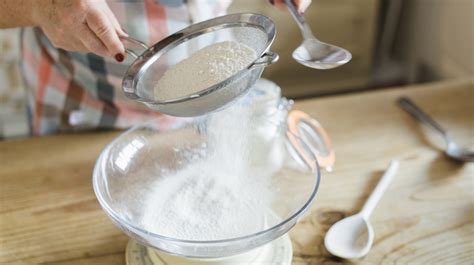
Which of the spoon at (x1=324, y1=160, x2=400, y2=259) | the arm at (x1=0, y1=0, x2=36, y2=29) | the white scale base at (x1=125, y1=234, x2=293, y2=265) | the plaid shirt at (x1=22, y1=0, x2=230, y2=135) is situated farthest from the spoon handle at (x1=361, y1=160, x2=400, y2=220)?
the arm at (x1=0, y1=0, x2=36, y2=29)

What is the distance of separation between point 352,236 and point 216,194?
0.18 metres

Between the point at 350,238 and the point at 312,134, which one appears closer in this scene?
the point at 350,238

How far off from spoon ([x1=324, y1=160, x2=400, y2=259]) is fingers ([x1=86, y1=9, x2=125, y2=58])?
349 mm

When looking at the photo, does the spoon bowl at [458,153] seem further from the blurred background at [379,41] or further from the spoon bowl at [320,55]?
the blurred background at [379,41]

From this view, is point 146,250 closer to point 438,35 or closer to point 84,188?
point 84,188

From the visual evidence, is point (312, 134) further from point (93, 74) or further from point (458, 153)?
point (93, 74)

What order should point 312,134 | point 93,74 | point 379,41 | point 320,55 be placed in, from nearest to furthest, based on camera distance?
point 320,55, point 312,134, point 93,74, point 379,41

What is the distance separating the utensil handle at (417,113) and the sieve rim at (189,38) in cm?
41

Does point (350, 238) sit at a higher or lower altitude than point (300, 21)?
lower

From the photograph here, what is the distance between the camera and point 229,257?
26.5 inches

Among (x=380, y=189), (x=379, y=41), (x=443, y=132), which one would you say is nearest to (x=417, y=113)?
(x=443, y=132)

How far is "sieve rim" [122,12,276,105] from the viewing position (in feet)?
2.08

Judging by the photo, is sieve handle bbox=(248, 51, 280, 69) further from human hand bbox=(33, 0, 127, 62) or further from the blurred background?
the blurred background

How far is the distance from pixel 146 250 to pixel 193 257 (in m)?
0.10
